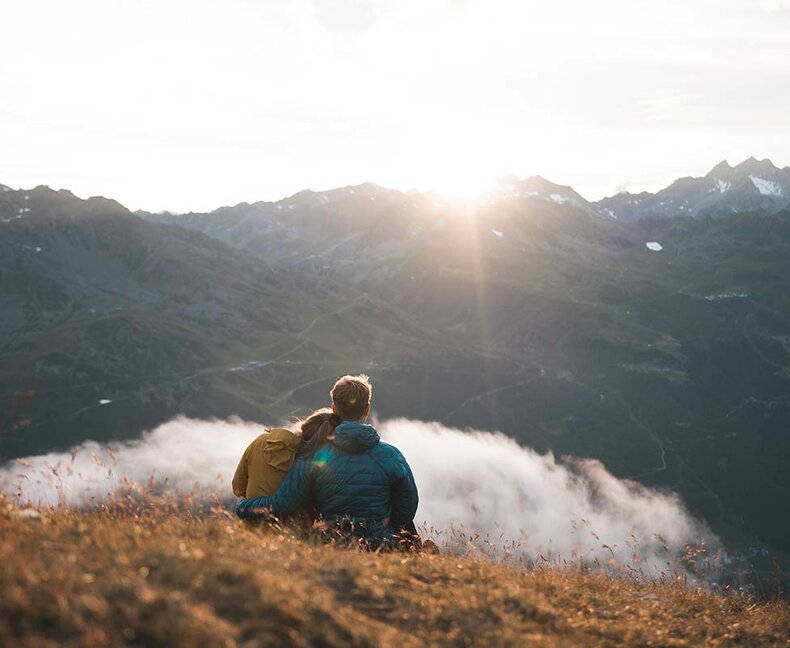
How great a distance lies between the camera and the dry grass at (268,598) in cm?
395

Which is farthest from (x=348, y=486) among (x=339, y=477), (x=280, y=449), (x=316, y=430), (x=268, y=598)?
(x=268, y=598)

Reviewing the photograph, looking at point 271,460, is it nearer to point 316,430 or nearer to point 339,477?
point 316,430

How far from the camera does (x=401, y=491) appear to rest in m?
8.70

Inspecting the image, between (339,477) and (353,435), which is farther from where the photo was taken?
(339,477)

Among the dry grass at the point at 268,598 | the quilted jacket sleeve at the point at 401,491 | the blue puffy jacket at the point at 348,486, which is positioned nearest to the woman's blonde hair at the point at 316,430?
the blue puffy jacket at the point at 348,486

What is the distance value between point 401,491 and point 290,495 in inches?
61.9

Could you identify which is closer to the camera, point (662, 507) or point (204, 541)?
point (204, 541)

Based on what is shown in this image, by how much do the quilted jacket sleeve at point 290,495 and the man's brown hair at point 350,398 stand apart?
2.86 ft

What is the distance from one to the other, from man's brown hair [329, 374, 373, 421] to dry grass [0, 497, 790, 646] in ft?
6.47

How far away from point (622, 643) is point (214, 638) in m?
4.50

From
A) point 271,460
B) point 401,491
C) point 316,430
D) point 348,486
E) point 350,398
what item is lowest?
point 401,491

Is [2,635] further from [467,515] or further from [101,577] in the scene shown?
[467,515]

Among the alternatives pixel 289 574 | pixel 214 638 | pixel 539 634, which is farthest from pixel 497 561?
pixel 214 638

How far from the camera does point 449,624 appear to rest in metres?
Answer: 5.42
